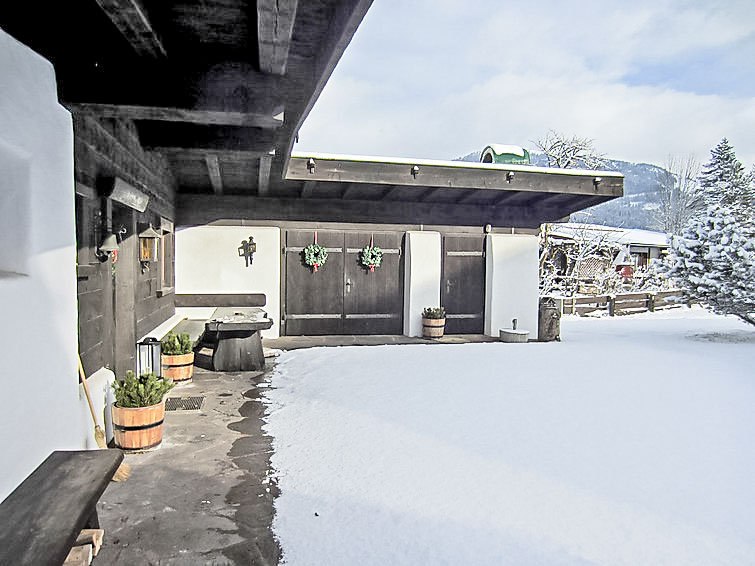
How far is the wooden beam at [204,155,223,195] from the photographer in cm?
504

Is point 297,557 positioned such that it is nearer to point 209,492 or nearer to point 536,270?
point 209,492

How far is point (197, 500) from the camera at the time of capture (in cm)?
266

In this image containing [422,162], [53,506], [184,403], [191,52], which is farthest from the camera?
[422,162]

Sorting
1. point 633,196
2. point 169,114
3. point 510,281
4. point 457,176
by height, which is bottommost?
point 510,281

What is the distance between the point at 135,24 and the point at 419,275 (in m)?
6.43

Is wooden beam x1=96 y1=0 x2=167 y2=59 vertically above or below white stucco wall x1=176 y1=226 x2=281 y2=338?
above

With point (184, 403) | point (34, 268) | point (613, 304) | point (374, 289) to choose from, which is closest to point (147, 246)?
point (184, 403)

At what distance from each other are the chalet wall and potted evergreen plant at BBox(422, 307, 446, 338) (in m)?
4.42

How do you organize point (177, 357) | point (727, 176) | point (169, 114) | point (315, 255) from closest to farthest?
1. point (169, 114)
2. point (177, 357)
3. point (315, 255)
4. point (727, 176)

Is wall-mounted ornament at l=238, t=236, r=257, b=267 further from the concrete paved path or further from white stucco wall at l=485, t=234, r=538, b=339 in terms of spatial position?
the concrete paved path

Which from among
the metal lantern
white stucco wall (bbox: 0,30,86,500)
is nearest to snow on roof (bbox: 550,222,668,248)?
the metal lantern

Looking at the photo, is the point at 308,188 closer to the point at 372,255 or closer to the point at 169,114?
the point at 372,255

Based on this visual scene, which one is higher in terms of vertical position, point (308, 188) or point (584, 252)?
point (308, 188)

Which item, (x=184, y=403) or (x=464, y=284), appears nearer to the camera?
(x=184, y=403)
